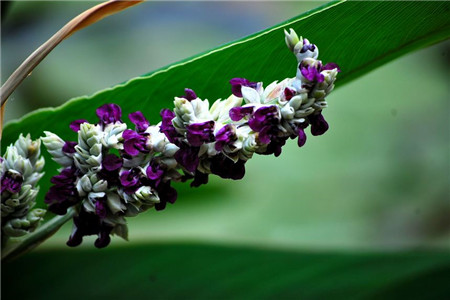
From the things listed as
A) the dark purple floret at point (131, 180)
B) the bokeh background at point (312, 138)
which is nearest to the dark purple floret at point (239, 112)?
the dark purple floret at point (131, 180)

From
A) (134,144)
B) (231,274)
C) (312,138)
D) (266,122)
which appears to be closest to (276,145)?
(266,122)

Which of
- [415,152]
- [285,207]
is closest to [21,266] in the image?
[285,207]

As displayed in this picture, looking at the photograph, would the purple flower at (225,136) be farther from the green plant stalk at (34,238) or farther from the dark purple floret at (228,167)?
the green plant stalk at (34,238)

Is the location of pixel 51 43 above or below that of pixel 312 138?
below

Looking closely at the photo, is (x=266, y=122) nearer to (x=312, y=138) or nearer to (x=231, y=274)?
(x=231, y=274)

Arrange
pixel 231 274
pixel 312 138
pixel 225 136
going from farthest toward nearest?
pixel 312 138 < pixel 231 274 < pixel 225 136

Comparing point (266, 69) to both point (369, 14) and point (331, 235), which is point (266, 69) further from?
point (331, 235)

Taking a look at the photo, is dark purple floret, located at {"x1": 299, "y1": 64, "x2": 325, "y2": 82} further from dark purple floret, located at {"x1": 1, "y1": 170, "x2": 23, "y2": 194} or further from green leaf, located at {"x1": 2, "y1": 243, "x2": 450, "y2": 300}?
green leaf, located at {"x1": 2, "y1": 243, "x2": 450, "y2": 300}

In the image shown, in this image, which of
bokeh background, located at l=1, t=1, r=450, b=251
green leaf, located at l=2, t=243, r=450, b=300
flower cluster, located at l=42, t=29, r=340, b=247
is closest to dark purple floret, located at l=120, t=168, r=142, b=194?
flower cluster, located at l=42, t=29, r=340, b=247
